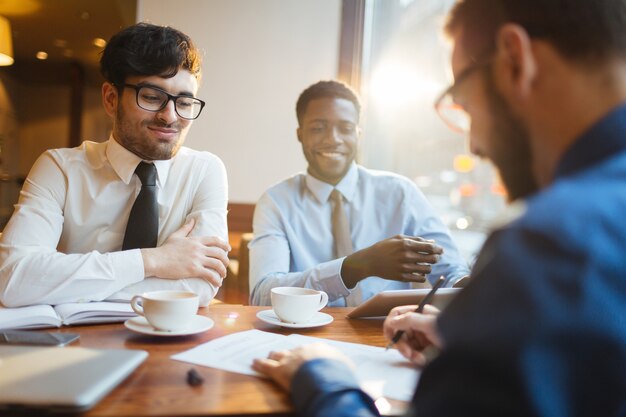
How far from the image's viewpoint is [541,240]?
486 millimetres

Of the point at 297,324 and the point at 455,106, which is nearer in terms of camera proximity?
the point at 455,106

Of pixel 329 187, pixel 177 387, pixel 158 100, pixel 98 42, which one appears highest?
pixel 98 42

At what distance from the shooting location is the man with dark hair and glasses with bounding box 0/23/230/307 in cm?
150

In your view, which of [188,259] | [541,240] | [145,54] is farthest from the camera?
[145,54]

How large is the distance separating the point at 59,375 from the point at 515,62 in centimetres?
78

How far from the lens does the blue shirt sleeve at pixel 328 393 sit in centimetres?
70

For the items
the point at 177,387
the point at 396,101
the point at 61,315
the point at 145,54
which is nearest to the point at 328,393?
the point at 177,387

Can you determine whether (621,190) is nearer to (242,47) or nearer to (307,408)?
(307,408)

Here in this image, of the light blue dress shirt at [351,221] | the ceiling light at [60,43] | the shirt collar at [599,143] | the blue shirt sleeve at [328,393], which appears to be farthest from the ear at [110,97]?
the ceiling light at [60,43]

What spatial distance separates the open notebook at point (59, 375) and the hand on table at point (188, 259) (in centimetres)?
56

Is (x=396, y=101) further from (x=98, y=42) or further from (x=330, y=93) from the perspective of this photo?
(x=98, y=42)

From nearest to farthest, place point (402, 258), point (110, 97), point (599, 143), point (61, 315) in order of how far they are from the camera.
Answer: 1. point (599, 143)
2. point (61, 315)
3. point (402, 258)
4. point (110, 97)

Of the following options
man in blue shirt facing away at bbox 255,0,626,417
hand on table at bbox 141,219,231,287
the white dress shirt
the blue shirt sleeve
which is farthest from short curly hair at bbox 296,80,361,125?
the blue shirt sleeve

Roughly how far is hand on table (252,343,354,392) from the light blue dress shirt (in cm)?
104
